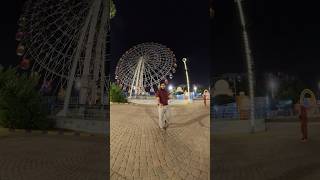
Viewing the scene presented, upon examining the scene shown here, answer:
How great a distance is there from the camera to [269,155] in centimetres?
445

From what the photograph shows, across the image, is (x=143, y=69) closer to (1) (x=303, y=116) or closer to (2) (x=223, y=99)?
(2) (x=223, y=99)

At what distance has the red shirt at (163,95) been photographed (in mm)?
2875

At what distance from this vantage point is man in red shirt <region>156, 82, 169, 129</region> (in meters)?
2.88

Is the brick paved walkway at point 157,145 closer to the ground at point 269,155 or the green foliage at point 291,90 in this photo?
the ground at point 269,155

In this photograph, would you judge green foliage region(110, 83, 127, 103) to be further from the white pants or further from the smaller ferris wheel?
the white pants

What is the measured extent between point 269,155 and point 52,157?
108 inches

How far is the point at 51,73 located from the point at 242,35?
5.20m

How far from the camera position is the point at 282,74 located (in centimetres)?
548

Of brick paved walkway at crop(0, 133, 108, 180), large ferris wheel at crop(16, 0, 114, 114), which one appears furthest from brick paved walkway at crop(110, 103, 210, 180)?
large ferris wheel at crop(16, 0, 114, 114)

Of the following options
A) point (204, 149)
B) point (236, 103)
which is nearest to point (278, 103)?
point (236, 103)

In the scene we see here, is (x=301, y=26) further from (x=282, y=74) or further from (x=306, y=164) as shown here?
(x=306, y=164)

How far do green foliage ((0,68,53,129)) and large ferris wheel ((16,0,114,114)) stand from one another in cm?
54

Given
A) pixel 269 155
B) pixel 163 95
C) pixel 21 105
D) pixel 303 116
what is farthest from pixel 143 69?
pixel 21 105

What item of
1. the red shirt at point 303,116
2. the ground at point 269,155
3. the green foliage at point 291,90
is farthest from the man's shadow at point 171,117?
the green foliage at point 291,90
